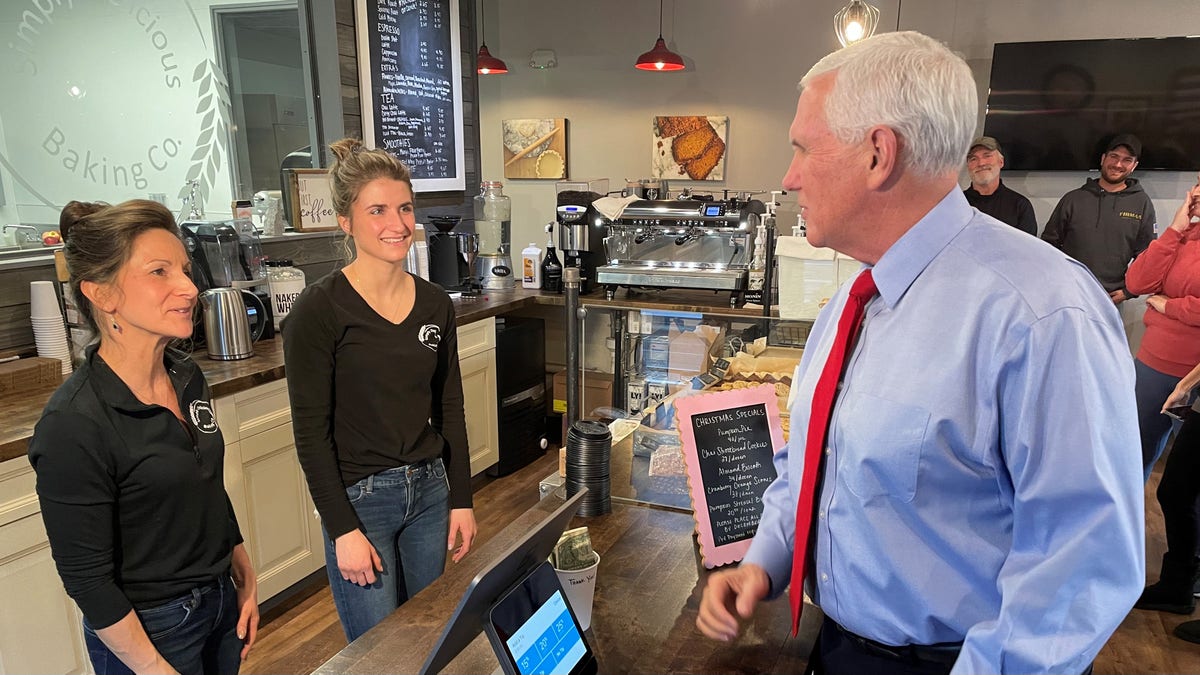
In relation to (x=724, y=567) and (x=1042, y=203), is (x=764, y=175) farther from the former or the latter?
(x=724, y=567)

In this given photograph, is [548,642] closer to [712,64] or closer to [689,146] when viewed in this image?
[689,146]

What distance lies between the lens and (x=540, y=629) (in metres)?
1.02

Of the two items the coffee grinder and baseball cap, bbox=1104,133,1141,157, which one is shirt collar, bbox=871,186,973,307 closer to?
the coffee grinder

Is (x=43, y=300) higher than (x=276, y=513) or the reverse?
higher

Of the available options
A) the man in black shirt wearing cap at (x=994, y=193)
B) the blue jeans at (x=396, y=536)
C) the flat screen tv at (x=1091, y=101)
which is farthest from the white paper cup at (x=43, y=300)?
the flat screen tv at (x=1091, y=101)

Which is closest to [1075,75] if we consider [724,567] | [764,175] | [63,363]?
[764,175]

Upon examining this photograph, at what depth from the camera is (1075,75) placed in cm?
454

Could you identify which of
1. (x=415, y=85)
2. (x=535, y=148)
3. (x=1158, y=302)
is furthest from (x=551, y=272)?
(x=1158, y=302)

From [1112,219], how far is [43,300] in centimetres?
516

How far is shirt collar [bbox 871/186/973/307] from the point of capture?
909 millimetres

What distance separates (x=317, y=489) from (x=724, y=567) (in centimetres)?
87

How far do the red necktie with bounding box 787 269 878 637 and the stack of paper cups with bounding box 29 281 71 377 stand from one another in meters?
2.39

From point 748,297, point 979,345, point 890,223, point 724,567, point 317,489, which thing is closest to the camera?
point 979,345

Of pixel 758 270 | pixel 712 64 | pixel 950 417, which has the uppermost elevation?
pixel 712 64
